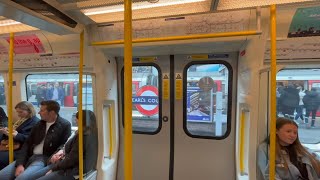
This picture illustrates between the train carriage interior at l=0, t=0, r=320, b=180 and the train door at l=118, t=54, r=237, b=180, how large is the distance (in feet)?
0.04

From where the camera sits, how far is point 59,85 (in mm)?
3916

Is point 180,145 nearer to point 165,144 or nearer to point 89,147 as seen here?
point 165,144

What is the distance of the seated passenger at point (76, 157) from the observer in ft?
8.59

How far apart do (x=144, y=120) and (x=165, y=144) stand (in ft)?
1.51

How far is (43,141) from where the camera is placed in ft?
10.4

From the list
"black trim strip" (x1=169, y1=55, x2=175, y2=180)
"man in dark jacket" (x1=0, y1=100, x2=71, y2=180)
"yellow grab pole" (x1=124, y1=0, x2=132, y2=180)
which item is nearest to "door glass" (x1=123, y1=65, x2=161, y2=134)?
"black trim strip" (x1=169, y1=55, x2=175, y2=180)

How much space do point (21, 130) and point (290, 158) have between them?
3.78 metres

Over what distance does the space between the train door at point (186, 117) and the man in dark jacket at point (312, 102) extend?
83 cm

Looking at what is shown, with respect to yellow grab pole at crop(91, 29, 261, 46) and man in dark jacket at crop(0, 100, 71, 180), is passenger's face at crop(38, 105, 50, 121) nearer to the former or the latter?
man in dark jacket at crop(0, 100, 71, 180)

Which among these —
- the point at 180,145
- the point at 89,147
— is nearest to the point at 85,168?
the point at 89,147

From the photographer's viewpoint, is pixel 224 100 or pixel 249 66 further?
pixel 224 100

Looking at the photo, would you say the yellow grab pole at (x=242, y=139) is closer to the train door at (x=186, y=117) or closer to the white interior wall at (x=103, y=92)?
the train door at (x=186, y=117)

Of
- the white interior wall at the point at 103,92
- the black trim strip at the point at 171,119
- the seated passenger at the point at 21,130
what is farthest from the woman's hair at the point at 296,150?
the seated passenger at the point at 21,130

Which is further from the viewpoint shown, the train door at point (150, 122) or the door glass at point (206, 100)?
the train door at point (150, 122)
